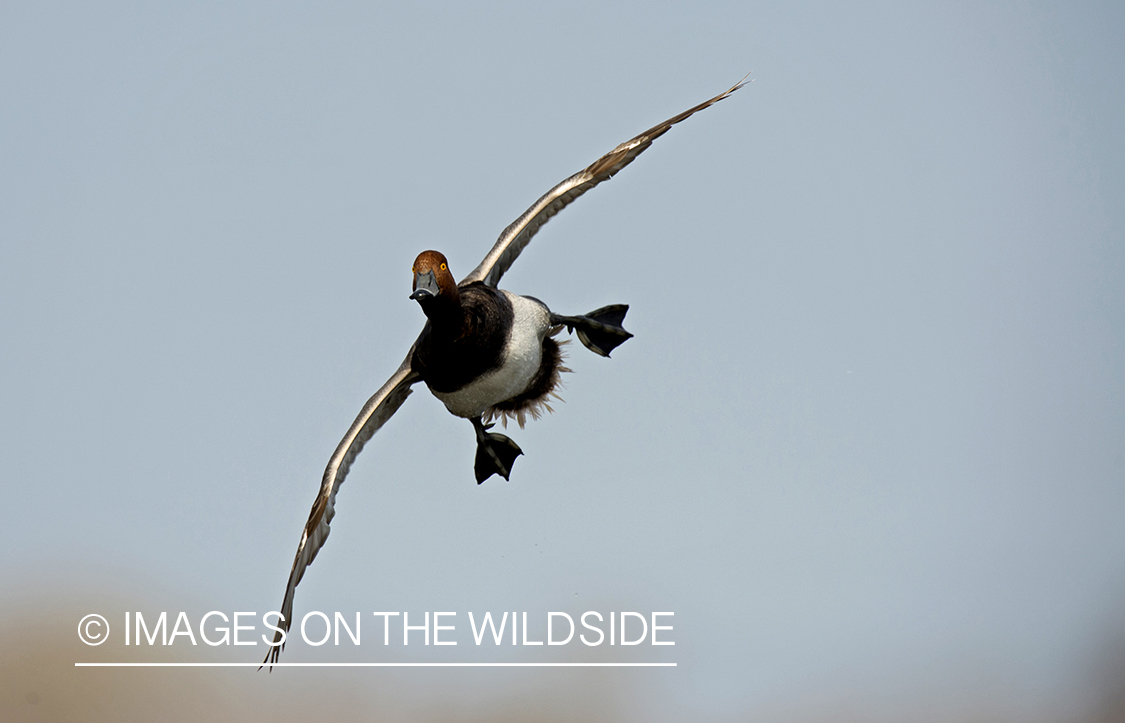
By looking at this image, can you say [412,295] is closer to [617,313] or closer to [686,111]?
[617,313]

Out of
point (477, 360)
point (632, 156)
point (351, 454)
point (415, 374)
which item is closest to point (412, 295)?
point (477, 360)

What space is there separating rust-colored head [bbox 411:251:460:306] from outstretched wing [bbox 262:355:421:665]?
65.0 inches

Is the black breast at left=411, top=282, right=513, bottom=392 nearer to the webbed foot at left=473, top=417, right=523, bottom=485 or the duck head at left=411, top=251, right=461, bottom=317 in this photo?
the duck head at left=411, top=251, right=461, bottom=317

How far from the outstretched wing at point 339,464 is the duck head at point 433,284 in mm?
1559

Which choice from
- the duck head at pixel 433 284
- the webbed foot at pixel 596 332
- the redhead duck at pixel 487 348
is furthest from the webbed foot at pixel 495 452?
the duck head at pixel 433 284

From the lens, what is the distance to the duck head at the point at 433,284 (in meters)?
10.2

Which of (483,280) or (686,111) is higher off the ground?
(686,111)

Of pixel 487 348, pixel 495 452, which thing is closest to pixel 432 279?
pixel 487 348

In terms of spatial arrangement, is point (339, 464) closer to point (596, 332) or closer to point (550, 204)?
point (596, 332)

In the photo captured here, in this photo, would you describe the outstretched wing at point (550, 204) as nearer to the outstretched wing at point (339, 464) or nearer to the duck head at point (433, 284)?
the outstretched wing at point (339, 464)

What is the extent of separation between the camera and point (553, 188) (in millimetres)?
13078

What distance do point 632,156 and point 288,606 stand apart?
21.4ft

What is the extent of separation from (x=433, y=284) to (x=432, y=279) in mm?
55

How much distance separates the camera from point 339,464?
39.7ft
